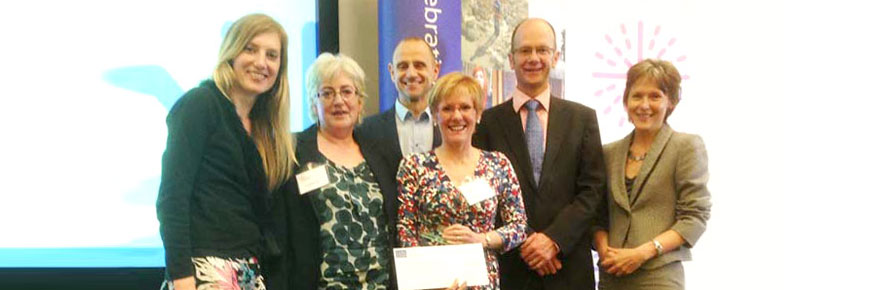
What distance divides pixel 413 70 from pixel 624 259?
1.14m

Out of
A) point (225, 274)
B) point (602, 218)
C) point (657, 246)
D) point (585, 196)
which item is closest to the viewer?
point (225, 274)

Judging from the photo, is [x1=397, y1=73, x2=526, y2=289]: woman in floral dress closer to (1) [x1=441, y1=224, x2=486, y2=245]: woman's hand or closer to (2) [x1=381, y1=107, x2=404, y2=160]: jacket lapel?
A: (1) [x1=441, y1=224, x2=486, y2=245]: woman's hand

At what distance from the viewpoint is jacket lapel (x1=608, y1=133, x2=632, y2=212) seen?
2762mm

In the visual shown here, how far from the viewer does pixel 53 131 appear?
3189mm

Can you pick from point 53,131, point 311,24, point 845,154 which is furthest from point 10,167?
point 845,154

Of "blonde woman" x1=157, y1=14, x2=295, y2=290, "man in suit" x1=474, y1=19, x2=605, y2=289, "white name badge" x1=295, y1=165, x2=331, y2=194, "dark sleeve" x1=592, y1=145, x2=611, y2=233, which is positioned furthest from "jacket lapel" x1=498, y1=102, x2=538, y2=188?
"blonde woman" x1=157, y1=14, x2=295, y2=290

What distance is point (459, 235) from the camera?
97.0 inches

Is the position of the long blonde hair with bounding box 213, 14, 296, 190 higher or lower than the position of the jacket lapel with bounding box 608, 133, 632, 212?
higher

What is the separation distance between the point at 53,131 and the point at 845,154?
16.4 ft

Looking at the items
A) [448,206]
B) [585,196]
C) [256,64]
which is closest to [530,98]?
[585,196]

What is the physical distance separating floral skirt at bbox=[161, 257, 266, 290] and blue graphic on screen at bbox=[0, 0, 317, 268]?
3.80 ft

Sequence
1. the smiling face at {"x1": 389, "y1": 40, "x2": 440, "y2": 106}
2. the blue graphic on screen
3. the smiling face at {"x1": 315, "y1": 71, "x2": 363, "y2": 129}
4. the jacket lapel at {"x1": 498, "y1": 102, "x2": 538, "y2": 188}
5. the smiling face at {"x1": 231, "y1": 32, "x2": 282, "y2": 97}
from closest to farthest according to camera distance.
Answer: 1. the smiling face at {"x1": 231, "y1": 32, "x2": 282, "y2": 97}
2. the smiling face at {"x1": 315, "y1": 71, "x2": 363, "y2": 129}
3. the jacket lapel at {"x1": 498, "y1": 102, "x2": 538, "y2": 188}
4. the smiling face at {"x1": 389, "y1": 40, "x2": 440, "y2": 106}
5. the blue graphic on screen

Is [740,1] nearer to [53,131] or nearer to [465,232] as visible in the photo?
[465,232]

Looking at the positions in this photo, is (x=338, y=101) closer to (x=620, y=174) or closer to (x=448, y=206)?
(x=448, y=206)
